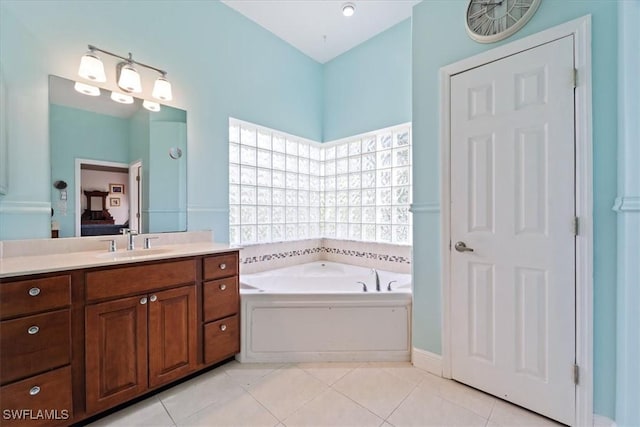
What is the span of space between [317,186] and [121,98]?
2.12 metres

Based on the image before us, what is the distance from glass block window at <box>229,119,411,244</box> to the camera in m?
2.79

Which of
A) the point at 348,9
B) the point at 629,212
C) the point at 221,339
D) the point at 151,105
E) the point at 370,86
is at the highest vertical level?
the point at 348,9

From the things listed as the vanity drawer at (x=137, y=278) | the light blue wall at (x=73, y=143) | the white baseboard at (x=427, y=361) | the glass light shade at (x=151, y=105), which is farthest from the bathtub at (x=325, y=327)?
the glass light shade at (x=151, y=105)

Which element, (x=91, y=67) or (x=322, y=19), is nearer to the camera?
(x=91, y=67)

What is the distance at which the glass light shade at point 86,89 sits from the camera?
185 centimetres

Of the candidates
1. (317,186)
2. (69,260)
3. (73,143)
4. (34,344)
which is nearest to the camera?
(34,344)

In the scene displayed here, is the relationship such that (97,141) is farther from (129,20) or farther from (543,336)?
(543,336)

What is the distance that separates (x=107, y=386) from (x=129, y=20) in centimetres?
237

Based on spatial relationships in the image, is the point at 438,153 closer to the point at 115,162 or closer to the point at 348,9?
the point at 348,9

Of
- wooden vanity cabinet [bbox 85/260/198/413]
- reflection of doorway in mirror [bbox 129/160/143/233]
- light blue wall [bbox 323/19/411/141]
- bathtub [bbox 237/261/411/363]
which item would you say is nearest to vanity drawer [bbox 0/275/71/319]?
wooden vanity cabinet [bbox 85/260/198/413]

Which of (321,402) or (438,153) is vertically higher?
(438,153)

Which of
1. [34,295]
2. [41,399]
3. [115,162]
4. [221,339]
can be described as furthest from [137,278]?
[115,162]

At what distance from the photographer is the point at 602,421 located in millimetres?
1375

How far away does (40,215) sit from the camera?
1702 mm
